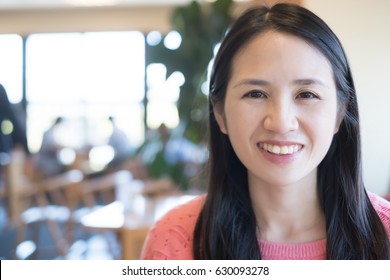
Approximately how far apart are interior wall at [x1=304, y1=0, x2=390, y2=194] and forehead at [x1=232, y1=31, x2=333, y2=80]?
2.6 inches

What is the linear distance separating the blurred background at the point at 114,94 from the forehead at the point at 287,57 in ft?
0.20

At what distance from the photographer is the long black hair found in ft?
1.50

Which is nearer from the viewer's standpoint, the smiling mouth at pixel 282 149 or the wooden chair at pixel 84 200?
the smiling mouth at pixel 282 149

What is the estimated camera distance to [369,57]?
51cm

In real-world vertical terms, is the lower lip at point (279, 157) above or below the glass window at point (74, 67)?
below

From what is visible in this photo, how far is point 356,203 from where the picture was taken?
1.65ft

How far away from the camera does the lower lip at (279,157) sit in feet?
1.52

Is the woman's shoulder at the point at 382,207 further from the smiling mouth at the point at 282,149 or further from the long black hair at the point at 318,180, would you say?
the smiling mouth at the point at 282,149

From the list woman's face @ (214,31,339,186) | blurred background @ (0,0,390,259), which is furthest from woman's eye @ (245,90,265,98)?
blurred background @ (0,0,390,259)

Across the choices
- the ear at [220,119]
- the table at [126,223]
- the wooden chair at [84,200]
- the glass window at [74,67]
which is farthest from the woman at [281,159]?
the wooden chair at [84,200]

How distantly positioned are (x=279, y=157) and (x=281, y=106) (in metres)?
0.06

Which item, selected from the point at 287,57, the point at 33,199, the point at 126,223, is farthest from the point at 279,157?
the point at 33,199

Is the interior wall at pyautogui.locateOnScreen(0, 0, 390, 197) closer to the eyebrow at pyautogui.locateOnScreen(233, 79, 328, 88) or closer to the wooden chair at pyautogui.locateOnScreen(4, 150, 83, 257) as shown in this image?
the eyebrow at pyautogui.locateOnScreen(233, 79, 328, 88)

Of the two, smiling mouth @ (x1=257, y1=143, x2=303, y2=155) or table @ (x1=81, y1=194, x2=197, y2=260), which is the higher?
smiling mouth @ (x1=257, y1=143, x2=303, y2=155)
